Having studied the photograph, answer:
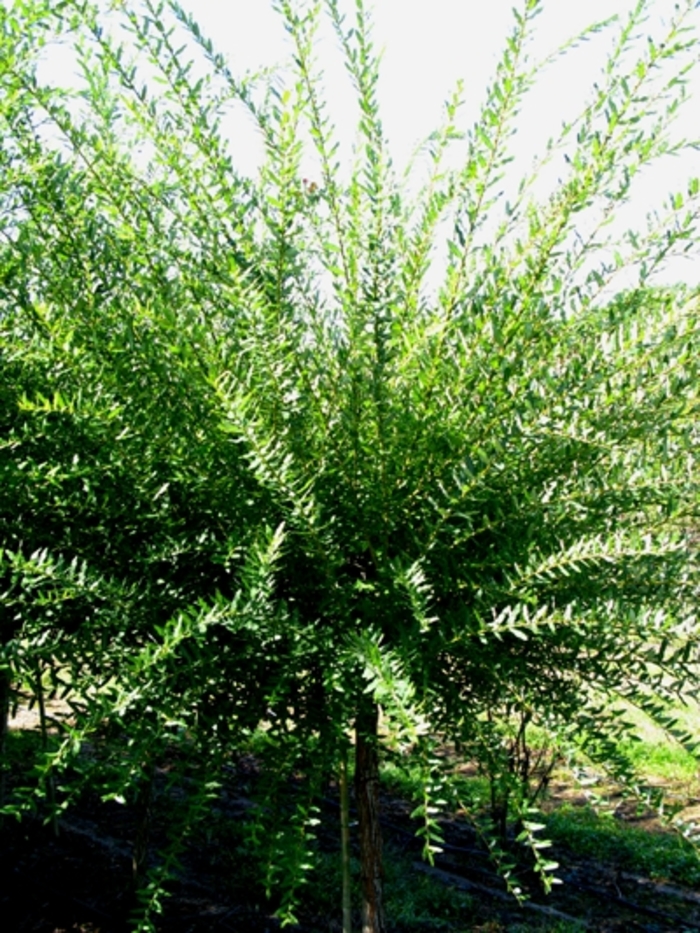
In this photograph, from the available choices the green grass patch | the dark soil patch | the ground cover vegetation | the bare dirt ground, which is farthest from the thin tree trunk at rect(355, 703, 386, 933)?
the green grass patch

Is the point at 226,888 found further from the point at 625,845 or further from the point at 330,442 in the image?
the point at 330,442

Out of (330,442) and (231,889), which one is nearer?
(330,442)

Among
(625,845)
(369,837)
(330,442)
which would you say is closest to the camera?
(330,442)

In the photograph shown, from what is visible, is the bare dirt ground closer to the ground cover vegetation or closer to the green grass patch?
the green grass patch

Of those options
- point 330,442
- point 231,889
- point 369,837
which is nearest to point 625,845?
point 231,889

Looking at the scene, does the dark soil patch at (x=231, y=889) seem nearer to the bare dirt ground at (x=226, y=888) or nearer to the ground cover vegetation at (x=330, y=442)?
the bare dirt ground at (x=226, y=888)

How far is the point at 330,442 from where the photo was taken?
1.71 meters

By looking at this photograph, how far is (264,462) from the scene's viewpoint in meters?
1.46

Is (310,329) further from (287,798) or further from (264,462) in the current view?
(287,798)

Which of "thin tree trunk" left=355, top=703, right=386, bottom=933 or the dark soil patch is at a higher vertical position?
Result: the dark soil patch

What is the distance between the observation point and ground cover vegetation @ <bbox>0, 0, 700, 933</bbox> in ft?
4.99

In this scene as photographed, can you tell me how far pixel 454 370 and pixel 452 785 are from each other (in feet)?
2.37

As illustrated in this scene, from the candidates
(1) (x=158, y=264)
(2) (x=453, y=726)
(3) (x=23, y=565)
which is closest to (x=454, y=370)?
(1) (x=158, y=264)

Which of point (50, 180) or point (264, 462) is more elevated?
point (50, 180)
